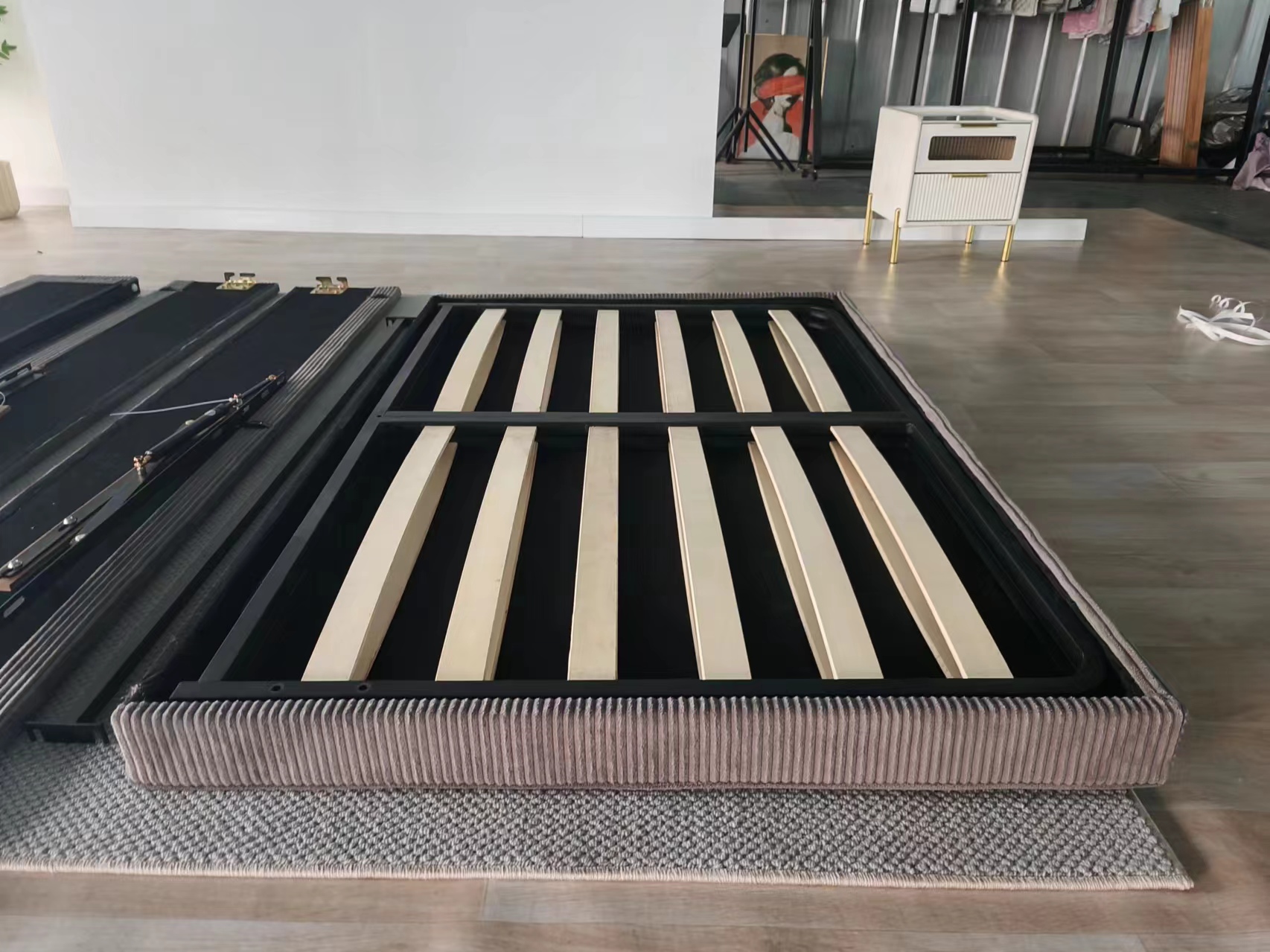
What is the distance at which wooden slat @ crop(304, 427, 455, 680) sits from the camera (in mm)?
906

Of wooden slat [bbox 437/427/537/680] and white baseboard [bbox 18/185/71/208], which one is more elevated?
wooden slat [bbox 437/427/537/680]

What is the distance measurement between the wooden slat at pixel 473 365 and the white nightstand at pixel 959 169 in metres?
1.93

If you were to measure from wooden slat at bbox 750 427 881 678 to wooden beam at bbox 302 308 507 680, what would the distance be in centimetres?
47

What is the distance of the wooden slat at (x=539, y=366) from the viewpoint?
1.50 meters

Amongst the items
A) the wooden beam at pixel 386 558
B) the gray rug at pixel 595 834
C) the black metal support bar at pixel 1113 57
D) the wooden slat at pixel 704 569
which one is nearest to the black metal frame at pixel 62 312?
the wooden beam at pixel 386 558

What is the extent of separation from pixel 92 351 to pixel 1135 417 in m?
2.22

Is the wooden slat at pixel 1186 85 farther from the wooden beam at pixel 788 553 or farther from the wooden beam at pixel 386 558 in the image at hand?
the wooden beam at pixel 386 558

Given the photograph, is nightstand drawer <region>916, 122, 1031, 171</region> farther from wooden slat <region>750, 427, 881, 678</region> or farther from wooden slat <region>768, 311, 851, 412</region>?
wooden slat <region>750, 427, 881, 678</region>

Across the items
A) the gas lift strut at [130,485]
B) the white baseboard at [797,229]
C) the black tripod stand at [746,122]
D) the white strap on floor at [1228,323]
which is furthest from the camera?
the black tripod stand at [746,122]

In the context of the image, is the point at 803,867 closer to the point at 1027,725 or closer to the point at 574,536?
the point at 1027,725

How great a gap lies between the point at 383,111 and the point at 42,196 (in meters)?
1.89

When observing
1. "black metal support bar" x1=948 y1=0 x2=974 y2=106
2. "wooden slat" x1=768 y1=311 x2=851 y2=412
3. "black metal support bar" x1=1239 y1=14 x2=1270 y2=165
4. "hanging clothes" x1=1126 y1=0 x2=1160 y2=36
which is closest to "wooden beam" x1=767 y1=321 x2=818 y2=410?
"wooden slat" x1=768 y1=311 x2=851 y2=412

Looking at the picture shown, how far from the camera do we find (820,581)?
1027 millimetres

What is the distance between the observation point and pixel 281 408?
1.59 metres
